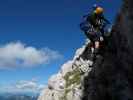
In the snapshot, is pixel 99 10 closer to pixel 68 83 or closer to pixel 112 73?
pixel 112 73

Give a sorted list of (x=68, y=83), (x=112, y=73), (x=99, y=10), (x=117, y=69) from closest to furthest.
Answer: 1. (x=117, y=69)
2. (x=112, y=73)
3. (x=99, y=10)
4. (x=68, y=83)

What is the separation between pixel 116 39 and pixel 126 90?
7.66 meters

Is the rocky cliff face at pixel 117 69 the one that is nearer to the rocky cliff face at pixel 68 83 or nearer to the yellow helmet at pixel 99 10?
the rocky cliff face at pixel 68 83

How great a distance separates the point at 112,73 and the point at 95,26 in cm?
724

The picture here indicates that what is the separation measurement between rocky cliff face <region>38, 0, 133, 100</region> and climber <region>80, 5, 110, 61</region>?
154 cm

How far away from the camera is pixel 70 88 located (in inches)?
1667

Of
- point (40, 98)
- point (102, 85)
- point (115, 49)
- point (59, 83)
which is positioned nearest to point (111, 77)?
point (102, 85)

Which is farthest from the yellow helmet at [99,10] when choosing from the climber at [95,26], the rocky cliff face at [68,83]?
the rocky cliff face at [68,83]

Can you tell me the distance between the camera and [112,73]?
36094 millimetres

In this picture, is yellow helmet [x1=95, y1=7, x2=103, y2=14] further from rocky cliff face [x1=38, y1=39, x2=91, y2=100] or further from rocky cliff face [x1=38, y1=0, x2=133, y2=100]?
rocky cliff face [x1=38, y1=39, x2=91, y2=100]

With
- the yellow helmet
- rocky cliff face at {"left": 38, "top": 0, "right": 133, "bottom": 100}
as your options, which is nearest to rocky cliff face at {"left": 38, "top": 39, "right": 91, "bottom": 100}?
rocky cliff face at {"left": 38, "top": 0, "right": 133, "bottom": 100}

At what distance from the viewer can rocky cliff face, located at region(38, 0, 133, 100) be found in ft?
111

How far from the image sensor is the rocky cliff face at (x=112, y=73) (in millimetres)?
33938

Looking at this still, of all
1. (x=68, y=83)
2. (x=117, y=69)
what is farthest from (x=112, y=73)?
(x=68, y=83)
